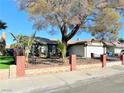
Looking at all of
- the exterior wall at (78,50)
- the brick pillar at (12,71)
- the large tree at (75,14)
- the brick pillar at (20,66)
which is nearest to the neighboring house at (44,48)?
the exterior wall at (78,50)

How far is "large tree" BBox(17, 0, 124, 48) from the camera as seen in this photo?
27.0 metres

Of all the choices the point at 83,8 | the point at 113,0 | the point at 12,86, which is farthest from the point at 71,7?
the point at 12,86

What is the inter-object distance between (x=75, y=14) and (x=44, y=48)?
22623 millimetres

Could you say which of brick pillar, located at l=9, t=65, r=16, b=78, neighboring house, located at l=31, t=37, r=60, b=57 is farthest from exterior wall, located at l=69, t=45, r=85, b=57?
brick pillar, located at l=9, t=65, r=16, b=78

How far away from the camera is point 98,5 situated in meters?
29.8

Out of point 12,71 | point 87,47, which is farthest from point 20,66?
point 87,47

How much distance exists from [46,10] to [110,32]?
10962 millimetres

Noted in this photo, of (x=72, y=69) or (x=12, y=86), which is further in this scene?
(x=72, y=69)

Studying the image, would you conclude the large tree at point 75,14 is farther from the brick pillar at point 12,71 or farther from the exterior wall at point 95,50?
the exterior wall at point 95,50

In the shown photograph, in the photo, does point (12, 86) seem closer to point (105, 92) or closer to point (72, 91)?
point (72, 91)

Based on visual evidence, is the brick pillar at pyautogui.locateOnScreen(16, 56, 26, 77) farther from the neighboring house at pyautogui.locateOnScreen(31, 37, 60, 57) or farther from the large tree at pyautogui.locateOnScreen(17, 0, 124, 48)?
the neighboring house at pyautogui.locateOnScreen(31, 37, 60, 57)

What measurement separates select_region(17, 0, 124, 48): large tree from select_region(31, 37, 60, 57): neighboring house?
10.5 m

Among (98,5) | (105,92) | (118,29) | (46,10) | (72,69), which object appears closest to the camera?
(105,92)

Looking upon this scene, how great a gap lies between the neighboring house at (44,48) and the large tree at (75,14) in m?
10.5
